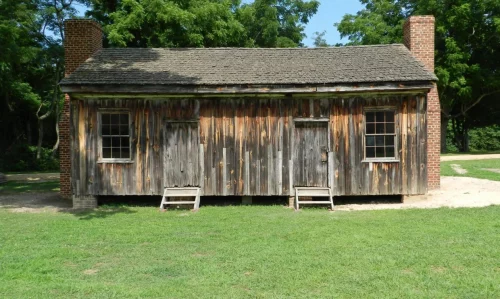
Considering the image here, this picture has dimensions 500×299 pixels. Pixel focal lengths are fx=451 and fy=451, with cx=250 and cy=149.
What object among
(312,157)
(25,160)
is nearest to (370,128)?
(312,157)

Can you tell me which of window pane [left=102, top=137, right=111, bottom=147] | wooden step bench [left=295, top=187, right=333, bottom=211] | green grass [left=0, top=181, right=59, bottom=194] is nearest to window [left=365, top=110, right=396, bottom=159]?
wooden step bench [left=295, top=187, right=333, bottom=211]

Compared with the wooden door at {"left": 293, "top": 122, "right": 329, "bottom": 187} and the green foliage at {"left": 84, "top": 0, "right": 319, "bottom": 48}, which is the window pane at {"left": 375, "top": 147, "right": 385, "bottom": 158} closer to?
the wooden door at {"left": 293, "top": 122, "right": 329, "bottom": 187}

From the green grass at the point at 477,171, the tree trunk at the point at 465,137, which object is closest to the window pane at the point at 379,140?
the green grass at the point at 477,171

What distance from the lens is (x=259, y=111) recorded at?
12.7 m

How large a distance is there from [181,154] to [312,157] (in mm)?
3704

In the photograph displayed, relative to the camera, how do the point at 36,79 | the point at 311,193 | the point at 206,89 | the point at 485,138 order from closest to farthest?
1. the point at 206,89
2. the point at 311,193
3. the point at 36,79
4. the point at 485,138

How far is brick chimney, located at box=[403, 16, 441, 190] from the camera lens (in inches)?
551

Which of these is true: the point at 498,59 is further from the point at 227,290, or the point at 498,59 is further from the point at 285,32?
the point at 227,290

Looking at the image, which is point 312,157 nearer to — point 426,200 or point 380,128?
point 380,128

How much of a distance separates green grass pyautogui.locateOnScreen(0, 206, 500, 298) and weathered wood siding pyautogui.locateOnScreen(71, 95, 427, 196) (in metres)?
1.89

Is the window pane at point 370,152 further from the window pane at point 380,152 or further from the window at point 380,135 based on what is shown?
the window pane at point 380,152

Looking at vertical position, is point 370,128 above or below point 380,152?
above

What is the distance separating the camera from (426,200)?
41.5 ft

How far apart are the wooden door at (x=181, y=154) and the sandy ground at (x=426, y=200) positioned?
3.06m
